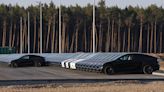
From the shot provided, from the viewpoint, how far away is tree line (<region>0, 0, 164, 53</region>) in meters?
122

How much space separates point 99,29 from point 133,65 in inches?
3376

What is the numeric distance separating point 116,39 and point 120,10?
6951 millimetres

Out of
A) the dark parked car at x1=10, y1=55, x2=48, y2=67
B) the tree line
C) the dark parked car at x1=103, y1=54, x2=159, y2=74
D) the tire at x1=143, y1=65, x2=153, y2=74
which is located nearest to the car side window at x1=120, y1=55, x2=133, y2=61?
the dark parked car at x1=103, y1=54, x2=159, y2=74

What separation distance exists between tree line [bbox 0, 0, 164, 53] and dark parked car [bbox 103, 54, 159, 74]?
81.8 m

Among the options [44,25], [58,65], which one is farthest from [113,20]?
[58,65]

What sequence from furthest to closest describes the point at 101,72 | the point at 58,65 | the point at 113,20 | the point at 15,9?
1. the point at 15,9
2. the point at 113,20
3. the point at 58,65
4. the point at 101,72

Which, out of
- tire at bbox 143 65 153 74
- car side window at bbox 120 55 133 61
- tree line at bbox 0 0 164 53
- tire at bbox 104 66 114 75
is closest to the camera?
tire at bbox 104 66 114 75

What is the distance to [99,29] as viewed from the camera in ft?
405

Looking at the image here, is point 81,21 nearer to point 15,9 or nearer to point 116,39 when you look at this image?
point 116,39

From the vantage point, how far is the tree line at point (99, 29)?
122 meters

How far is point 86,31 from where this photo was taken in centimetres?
12550

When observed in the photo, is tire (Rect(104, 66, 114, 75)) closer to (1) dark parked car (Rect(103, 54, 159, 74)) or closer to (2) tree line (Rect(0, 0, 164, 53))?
(1) dark parked car (Rect(103, 54, 159, 74))

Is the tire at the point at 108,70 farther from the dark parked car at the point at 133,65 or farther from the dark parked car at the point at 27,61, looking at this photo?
the dark parked car at the point at 27,61

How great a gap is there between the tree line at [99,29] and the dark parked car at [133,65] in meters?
81.8
